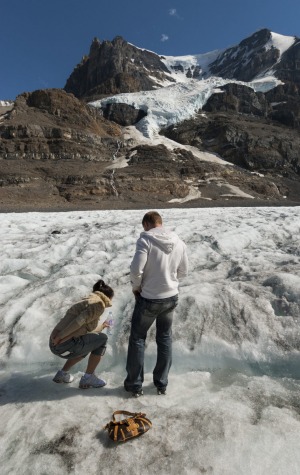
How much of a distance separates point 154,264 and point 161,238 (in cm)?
30

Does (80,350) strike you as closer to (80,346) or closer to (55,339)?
(80,346)

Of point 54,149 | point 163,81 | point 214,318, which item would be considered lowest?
point 214,318

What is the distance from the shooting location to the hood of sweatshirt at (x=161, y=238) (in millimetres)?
3670

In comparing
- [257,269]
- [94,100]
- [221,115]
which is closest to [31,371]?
[257,269]

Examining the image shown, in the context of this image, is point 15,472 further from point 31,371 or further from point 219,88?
point 219,88

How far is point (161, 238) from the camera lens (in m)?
3.69

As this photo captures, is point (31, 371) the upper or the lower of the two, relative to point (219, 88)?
lower

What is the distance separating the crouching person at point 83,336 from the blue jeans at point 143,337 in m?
0.39

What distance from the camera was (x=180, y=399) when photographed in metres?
3.65

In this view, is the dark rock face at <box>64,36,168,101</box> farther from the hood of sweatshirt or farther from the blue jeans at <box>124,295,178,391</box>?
the blue jeans at <box>124,295,178,391</box>

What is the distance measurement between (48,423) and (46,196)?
3879cm

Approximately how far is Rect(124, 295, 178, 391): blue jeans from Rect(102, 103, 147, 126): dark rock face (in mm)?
79447

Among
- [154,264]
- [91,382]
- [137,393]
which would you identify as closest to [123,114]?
[154,264]

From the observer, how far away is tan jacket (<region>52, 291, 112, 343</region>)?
3.69 m
